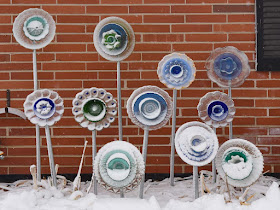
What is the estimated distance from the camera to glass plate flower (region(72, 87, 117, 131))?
206 cm

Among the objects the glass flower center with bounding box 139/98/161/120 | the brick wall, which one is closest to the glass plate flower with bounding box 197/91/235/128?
the glass flower center with bounding box 139/98/161/120

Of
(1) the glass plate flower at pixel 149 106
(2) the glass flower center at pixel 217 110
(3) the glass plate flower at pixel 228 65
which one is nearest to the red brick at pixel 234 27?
(3) the glass plate flower at pixel 228 65

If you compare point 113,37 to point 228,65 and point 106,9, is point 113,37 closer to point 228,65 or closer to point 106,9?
point 106,9

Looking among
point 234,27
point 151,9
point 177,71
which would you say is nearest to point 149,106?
A: point 177,71

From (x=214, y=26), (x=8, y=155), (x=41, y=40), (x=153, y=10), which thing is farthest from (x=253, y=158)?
(x=8, y=155)

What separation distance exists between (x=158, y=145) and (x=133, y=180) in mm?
680

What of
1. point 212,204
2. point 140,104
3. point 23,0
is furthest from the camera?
point 23,0

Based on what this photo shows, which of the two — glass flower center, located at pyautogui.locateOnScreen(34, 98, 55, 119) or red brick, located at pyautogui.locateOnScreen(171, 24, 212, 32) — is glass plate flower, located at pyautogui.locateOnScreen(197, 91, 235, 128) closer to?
red brick, located at pyautogui.locateOnScreen(171, 24, 212, 32)

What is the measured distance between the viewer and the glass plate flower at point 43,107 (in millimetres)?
2080

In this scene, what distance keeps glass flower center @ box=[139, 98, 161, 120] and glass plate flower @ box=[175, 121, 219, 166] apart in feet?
0.65

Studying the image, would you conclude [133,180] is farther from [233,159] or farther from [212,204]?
[233,159]

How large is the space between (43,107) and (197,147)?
37.8 inches

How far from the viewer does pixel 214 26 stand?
100.0 inches

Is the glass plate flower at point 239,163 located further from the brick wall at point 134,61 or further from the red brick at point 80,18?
the red brick at point 80,18
